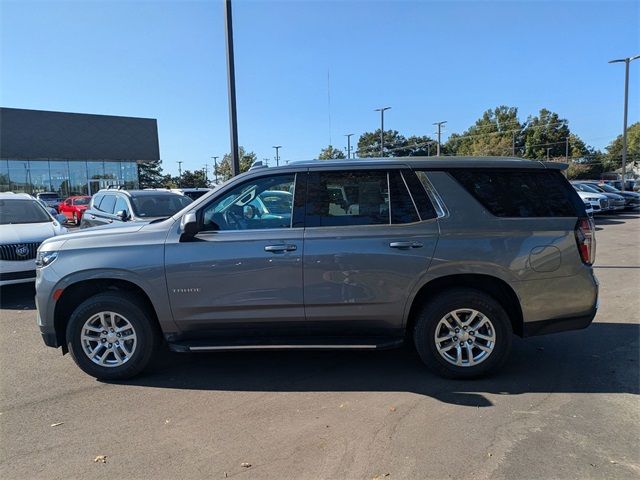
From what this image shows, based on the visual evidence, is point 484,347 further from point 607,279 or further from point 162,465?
point 607,279

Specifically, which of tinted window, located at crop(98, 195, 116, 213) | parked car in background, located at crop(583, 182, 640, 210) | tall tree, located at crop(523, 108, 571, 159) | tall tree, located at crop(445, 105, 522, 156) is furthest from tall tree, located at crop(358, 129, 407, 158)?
tinted window, located at crop(98, 195, 116, 213)

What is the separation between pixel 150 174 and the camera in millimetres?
70688

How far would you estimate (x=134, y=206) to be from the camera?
34.7ft

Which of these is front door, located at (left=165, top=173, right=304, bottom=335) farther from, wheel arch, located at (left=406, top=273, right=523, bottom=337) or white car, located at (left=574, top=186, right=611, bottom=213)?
white car, located at (left=574, top=186, right=611, bottom=213)

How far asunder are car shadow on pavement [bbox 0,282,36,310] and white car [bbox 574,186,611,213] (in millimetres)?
21644

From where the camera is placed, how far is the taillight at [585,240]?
4.30 meters

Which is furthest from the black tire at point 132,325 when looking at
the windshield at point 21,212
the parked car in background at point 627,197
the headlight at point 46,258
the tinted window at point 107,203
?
the parked car in background at point 627,197

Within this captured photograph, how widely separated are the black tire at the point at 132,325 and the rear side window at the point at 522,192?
3.15 m

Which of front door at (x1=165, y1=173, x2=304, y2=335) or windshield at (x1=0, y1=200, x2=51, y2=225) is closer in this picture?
front door at (x1=165, y1=173, x2=304, y2=335)

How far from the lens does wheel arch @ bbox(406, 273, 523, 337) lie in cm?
438

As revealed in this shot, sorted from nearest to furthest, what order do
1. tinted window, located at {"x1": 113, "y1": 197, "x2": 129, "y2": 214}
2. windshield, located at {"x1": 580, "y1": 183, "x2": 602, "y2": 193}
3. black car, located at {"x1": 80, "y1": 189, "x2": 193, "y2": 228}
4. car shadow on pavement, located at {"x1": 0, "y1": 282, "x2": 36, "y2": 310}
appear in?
car shadow on pavement, located at {"x1": 0, "y1": 282, "x2": 36, "y2": 310} → black car, located at {"x1": 80, "y1": 189, "x2": 193, "y2": 228} → tinted window, located at {"x1": 113, "y1": 197, "x2": 129, "y2": 214} → windshield, located at {"x1": 580, "y1": 183, "x2": 602, "y2": 193}

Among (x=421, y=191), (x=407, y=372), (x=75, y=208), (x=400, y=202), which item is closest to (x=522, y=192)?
(x=421, y=191)

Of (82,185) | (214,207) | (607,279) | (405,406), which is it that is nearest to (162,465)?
(405,406)

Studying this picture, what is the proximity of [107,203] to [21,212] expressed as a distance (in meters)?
2.64
